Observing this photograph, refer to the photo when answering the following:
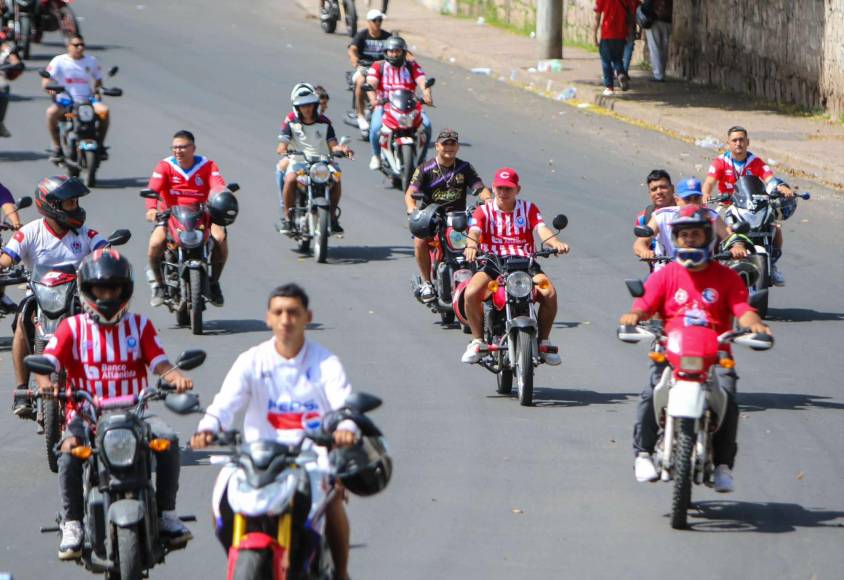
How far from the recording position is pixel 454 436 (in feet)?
39.9

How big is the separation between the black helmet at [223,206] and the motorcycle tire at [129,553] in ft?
25.6

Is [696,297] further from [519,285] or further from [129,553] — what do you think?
[129,553]

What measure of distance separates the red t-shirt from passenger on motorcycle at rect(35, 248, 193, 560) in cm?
315

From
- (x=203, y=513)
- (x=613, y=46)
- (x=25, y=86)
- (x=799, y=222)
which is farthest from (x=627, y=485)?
(x=25, y=86)

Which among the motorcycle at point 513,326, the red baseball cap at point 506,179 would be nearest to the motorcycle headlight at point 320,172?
the red baseball cap at point 506,179

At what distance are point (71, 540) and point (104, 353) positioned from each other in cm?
109

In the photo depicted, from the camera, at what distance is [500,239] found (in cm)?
1402

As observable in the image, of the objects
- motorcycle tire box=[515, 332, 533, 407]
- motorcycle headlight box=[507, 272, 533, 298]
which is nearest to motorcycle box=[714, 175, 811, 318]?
motorcycle headlight box=[507, 272, 533, 298]

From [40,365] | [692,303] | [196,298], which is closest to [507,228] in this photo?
[196,298]

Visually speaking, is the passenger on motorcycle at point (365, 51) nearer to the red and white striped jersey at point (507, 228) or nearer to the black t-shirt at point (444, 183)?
the black t-shirt at point (444, 183)

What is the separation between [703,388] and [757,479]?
5.16 ft

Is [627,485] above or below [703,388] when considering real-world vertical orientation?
below

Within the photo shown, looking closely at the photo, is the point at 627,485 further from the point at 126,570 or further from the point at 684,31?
the point at 684,31

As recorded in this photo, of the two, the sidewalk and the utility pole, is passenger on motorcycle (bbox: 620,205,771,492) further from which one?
the utility pole
